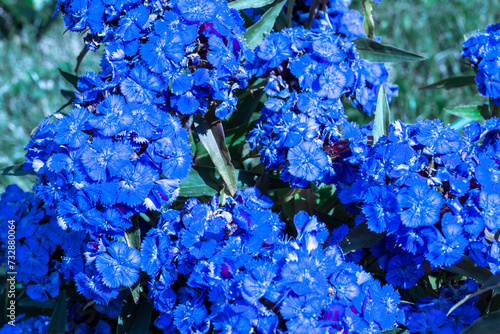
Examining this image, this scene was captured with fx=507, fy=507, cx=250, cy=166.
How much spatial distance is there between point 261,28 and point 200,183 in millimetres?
506

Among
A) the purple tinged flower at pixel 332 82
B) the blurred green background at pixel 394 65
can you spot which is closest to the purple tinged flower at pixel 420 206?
the purple tinged flower at pixel 332 82

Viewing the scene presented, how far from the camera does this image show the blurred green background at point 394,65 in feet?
9.98

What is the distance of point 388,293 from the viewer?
1.08m

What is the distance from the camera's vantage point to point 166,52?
112 centimetres

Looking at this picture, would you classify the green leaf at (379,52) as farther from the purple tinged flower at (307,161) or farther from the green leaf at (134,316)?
the green leaf at (134,316)

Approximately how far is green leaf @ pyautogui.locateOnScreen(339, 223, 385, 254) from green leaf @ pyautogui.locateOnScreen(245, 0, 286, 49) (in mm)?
644

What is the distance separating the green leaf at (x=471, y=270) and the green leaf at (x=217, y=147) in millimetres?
539

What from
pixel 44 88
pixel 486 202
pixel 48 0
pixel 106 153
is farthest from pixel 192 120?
pixel 48 0

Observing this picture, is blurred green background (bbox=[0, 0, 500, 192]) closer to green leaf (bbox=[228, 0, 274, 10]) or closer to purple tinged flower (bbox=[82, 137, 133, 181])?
green leaf (bbox=[228, 0, 274, 10])

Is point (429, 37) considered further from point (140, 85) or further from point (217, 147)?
point (140, 85)

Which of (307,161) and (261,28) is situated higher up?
(261,28)

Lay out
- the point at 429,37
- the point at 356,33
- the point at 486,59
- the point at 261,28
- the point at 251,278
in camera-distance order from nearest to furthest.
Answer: the point at 251,278 < the point at 486,59 < the point at 261,28 < the point at 356,33 < the point at 429,37

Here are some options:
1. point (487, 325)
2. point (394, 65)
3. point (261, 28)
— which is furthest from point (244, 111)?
point (394, 65)

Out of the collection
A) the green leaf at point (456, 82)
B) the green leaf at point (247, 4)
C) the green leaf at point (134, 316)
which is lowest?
the green leaf at point (134, 316)
